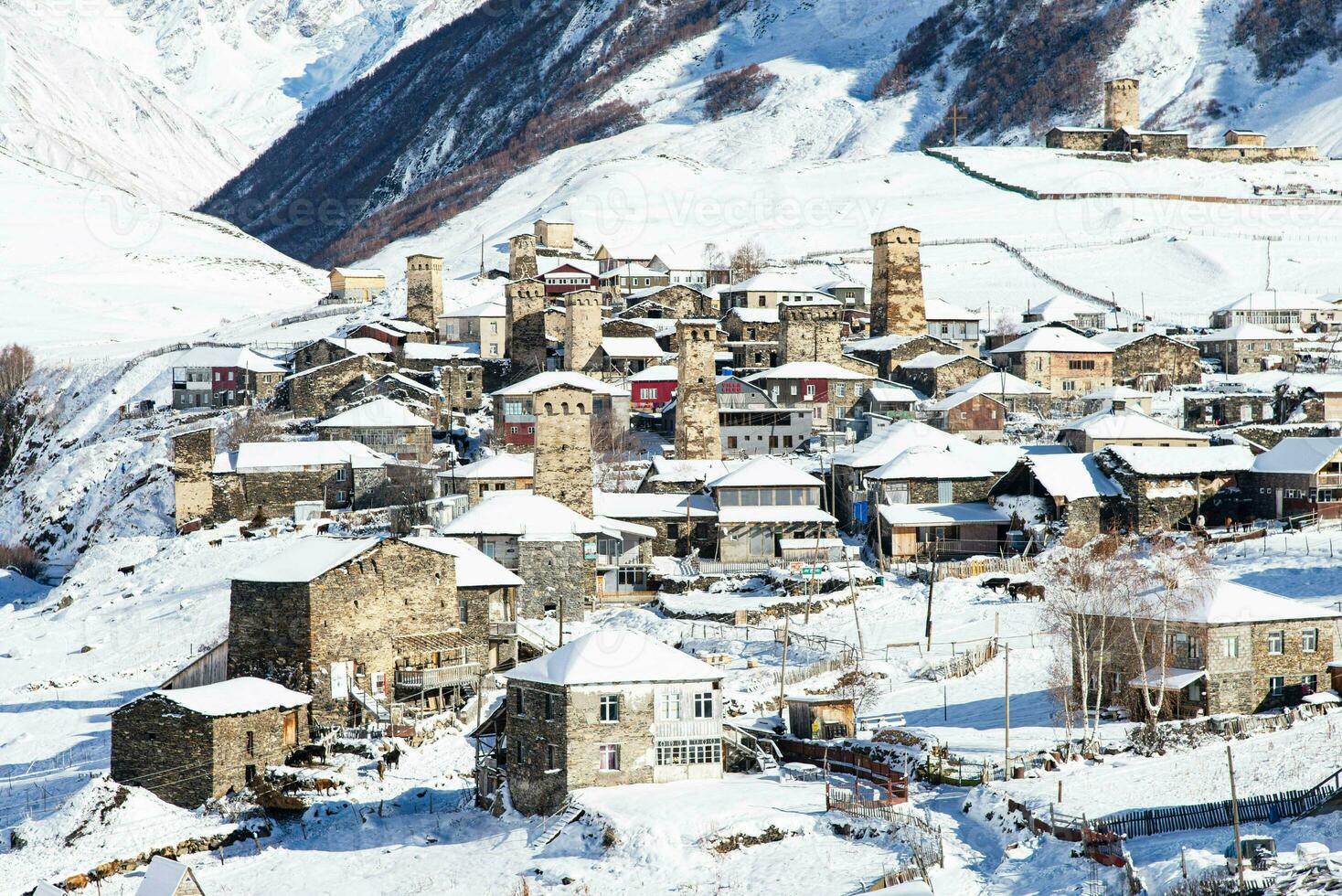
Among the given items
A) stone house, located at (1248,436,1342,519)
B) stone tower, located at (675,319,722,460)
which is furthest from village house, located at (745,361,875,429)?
stone house, located at (1248,436,1342,519)

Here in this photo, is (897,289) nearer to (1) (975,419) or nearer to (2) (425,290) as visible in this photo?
(1) (975,419)

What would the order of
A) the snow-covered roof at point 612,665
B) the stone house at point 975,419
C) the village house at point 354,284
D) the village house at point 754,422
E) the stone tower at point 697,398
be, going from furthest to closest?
the village house at point 354,284 → the village house at point 754,422 → the stone house at point 975,419 → the stone tower at point 697,398 → the snow-covered roof at point 612,665

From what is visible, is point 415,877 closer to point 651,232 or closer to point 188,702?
point 188,702

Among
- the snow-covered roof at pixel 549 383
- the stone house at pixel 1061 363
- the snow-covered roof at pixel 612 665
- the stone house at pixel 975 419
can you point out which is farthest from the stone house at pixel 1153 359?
the snow-covered roof at pixel 612 665

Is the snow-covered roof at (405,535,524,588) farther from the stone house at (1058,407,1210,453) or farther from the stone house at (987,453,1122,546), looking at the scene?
the stone house at (1058,407,1210,453)

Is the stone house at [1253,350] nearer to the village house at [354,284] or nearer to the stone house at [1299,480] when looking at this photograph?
the stone house at [1299,480]
